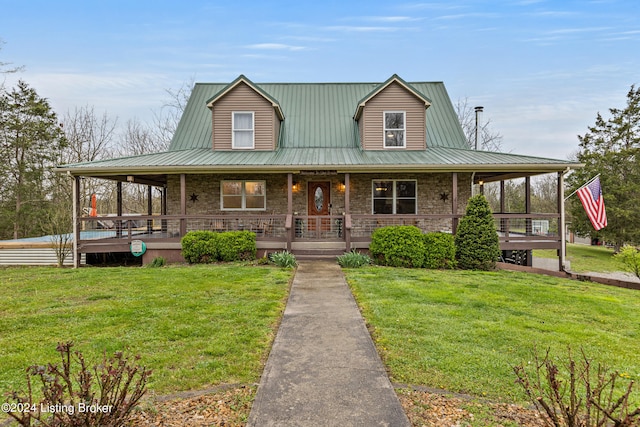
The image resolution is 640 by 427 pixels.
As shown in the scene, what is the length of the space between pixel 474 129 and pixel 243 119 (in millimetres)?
23712

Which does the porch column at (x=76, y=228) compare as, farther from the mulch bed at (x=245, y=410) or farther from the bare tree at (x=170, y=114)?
the bare tree at (x=170, y=114)

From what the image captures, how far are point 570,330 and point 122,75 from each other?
105ft

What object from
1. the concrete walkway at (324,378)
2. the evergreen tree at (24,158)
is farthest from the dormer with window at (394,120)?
the evergreen tree at (24,158)

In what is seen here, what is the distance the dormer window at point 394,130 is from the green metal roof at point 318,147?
428mm

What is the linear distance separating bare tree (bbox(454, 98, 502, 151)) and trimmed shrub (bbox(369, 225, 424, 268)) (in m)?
22.9

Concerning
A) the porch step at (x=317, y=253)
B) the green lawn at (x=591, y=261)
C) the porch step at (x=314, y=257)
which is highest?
the porch step at (x=317, y=253)

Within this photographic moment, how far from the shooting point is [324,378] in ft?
11.3

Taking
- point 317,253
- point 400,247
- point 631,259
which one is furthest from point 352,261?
point 631,259

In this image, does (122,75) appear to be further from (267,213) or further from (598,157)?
(598,157)

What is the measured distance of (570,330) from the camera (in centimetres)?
504

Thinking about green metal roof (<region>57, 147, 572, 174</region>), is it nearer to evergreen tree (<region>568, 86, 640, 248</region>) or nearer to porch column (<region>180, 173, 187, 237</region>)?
porch column (<region>180, 173, 187, 237</region>)

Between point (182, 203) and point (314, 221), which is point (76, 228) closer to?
point (182, 203)

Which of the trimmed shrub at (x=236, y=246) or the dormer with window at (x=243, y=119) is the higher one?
the dormer with window at (x=243, y=119)

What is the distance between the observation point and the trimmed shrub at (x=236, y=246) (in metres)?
11.2
